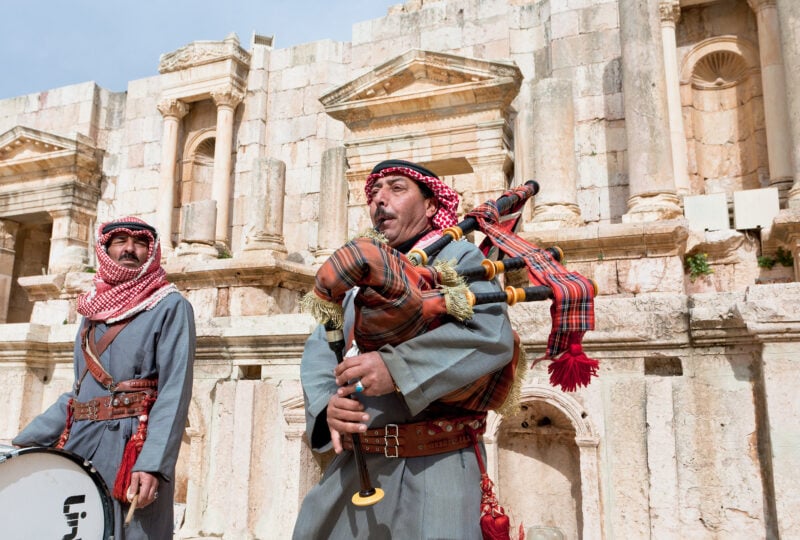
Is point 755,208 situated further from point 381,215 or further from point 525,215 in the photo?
point 381,215

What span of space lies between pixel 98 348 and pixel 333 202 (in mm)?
9145

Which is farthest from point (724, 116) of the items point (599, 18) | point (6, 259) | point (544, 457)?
point (6, 259)

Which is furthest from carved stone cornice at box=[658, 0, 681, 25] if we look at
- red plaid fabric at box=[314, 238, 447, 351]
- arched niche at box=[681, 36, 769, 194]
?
red plaid fabric at box=[314, 238, 447, 351]

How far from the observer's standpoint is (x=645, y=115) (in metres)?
9.75

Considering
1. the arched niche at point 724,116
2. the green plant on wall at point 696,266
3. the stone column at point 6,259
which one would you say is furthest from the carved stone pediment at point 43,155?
the green plant on wall at point 696,266

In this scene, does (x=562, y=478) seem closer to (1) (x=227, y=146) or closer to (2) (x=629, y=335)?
(2) (x=629, y=335)

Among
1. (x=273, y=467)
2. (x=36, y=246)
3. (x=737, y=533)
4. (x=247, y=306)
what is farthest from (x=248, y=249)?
(x=36, y=246)

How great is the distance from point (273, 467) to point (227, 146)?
11.6 meters

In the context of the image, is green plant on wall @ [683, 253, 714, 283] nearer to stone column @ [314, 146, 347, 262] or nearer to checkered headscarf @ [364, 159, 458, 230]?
stone column @ [314, 146, 347, 262]

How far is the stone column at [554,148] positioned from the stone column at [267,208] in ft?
14.3

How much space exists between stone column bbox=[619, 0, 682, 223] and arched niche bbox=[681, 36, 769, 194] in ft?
5.59

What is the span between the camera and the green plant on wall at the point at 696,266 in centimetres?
936

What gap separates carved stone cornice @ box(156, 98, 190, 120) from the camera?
1552cm

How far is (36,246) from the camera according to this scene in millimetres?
19453
